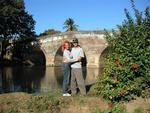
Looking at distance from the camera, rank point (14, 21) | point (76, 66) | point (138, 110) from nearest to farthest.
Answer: point (138, 110) → point (76, 66) → point (14, 21)

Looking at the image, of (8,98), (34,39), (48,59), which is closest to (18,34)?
(34,39)

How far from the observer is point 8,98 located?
7.66 meters

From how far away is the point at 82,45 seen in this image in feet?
144

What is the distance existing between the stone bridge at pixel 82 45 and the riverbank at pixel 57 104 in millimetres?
34005

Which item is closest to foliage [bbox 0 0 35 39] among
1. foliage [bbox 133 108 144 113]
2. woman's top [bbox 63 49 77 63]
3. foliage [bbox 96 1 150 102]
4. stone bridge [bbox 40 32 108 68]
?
stone bridge [bbox 40 32 108 68]

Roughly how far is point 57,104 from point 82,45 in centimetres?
3658

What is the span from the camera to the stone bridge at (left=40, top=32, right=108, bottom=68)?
4297 centimetres

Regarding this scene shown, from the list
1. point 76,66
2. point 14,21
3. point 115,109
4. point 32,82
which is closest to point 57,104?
point 115,109

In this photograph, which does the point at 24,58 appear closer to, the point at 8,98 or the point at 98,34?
the point at 98,34

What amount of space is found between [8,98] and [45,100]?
2.56 ft

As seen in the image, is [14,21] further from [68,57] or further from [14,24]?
[68,57]

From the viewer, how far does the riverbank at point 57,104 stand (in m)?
7.26

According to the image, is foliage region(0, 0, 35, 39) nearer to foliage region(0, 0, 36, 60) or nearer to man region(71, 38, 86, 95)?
foliage region(0, 0, 36, 60)

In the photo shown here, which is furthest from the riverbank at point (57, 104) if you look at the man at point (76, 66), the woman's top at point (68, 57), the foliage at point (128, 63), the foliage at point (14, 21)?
the foliage at point (14, 21)
